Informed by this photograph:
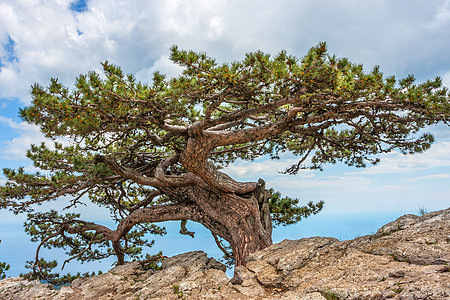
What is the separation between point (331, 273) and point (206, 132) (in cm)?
449

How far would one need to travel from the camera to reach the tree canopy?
230 inches

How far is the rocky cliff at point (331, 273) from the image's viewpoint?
3664 millimetres

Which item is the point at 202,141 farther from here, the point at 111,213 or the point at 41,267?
the point at 41,267

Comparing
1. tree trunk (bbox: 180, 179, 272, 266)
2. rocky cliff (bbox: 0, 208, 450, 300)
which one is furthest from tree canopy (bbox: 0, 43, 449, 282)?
rocky cliff (bbox: 0, 208, 450, 300)

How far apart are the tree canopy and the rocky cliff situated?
7.91ft

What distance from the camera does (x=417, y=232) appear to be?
4.99 metres

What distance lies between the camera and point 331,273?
4527mm

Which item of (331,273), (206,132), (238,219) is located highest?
(206,132)

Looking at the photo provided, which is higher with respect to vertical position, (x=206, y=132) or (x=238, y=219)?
(x=206, y=132)

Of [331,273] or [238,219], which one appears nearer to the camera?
[331,273]

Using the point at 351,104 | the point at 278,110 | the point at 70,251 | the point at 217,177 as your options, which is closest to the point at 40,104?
the point at 217,177

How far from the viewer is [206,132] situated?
24.8 feet

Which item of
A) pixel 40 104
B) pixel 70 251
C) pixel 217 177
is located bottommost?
pixel 70 251

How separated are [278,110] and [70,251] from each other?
31.4 ft
